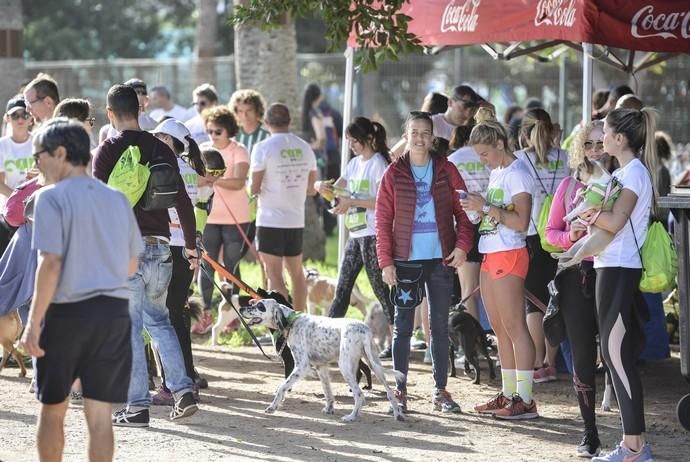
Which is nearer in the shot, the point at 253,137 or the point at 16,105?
the point at 16,105

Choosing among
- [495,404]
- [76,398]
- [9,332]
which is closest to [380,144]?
[495,404]

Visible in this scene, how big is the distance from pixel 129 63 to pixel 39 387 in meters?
19.0

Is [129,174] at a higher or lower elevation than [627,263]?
higher

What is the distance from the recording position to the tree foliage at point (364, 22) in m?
9.47

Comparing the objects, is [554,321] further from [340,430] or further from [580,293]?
[340,430]

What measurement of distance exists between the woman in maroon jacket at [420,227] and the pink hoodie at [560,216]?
97 centimetres

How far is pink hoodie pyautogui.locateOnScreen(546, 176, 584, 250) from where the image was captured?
23.9ft

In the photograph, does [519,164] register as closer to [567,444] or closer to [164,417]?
[567,444]

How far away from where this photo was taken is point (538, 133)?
9.14 metres

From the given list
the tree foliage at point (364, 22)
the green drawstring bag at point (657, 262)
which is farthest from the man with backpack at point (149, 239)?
the green drawstring bag at point (657, 262)

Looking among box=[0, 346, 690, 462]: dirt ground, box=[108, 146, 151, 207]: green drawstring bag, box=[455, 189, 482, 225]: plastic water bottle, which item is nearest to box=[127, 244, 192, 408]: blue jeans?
box=[0, 346, 690, 462]: dirt ground

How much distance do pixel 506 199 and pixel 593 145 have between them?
805 millimetres

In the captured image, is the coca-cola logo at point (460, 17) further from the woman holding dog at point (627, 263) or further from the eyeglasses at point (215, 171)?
the woman holding dog at point (627, 263)

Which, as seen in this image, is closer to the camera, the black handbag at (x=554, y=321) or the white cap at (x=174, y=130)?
the black handbag at (x=554, y=321)
